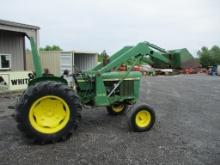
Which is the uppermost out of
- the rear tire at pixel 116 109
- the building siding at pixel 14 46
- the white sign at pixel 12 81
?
the building siding at pixel 14 46

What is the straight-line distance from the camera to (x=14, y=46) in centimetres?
1195

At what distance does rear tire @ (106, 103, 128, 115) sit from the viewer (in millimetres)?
6238

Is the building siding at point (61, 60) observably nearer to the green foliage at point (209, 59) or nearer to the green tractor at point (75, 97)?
the green tractor at point (75, 97)

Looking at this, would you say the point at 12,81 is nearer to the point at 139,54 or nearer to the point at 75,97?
the point at 75,97

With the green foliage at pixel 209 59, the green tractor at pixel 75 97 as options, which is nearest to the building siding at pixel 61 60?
the green tractor at pixel 75 97

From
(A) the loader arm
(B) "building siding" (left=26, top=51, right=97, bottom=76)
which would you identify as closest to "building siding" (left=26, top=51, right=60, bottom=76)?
(B) "building siding" (left=26, top=51, right=97, bottom=76)

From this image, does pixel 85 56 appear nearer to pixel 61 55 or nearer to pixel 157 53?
pixel 61 55

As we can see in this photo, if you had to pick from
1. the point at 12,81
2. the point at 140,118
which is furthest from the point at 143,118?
the point at 12,81

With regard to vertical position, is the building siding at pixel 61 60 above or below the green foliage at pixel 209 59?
below

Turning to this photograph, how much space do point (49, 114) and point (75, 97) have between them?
1.98ft

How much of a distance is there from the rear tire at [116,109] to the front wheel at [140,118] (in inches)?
55.9

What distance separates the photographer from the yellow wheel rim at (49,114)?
4.14 metres

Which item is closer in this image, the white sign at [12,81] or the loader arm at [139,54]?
the loader arm at [139,54]

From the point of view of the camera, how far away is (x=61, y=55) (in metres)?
14.4
